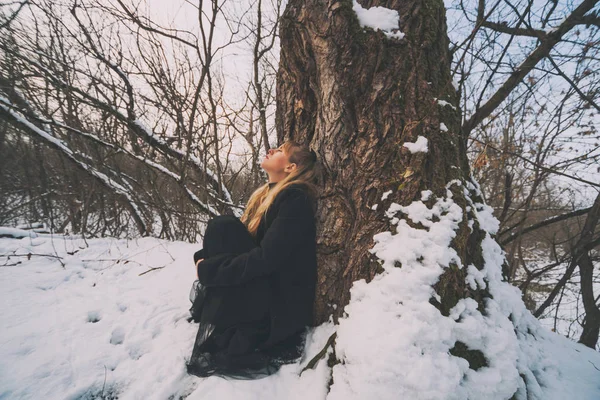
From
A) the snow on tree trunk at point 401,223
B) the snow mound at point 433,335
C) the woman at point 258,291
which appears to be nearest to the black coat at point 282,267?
the woman at point 258,291

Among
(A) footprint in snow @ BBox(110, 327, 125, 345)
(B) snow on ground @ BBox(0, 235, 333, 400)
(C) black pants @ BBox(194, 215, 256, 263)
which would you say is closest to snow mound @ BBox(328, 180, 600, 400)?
(B) snow on ground @ BBox(0, 235, 333, 400)

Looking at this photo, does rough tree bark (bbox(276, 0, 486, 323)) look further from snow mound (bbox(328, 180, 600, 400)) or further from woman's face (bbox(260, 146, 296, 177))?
woman's face (bbox(260, 146, 296, 177))

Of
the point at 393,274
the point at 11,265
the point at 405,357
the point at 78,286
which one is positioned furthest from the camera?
the point at 11,265

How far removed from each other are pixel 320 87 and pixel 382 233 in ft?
3.29

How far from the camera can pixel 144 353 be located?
4.55 feet

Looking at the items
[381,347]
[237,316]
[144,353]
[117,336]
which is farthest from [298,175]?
[117,336]

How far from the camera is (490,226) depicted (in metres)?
1.36

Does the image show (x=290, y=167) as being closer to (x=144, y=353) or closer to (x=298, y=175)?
(x=298, y=175)

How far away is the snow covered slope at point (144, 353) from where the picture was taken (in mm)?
916

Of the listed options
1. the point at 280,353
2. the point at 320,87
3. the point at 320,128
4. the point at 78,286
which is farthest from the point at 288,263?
the point at 78,286

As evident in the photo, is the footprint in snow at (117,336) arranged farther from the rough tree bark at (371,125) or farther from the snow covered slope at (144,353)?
the rough tree bark at (371,125)

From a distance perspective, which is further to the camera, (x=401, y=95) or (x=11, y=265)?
(x=11, y=265)

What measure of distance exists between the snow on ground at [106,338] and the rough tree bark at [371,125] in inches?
21.1

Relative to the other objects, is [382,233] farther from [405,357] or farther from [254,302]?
[254,302]
